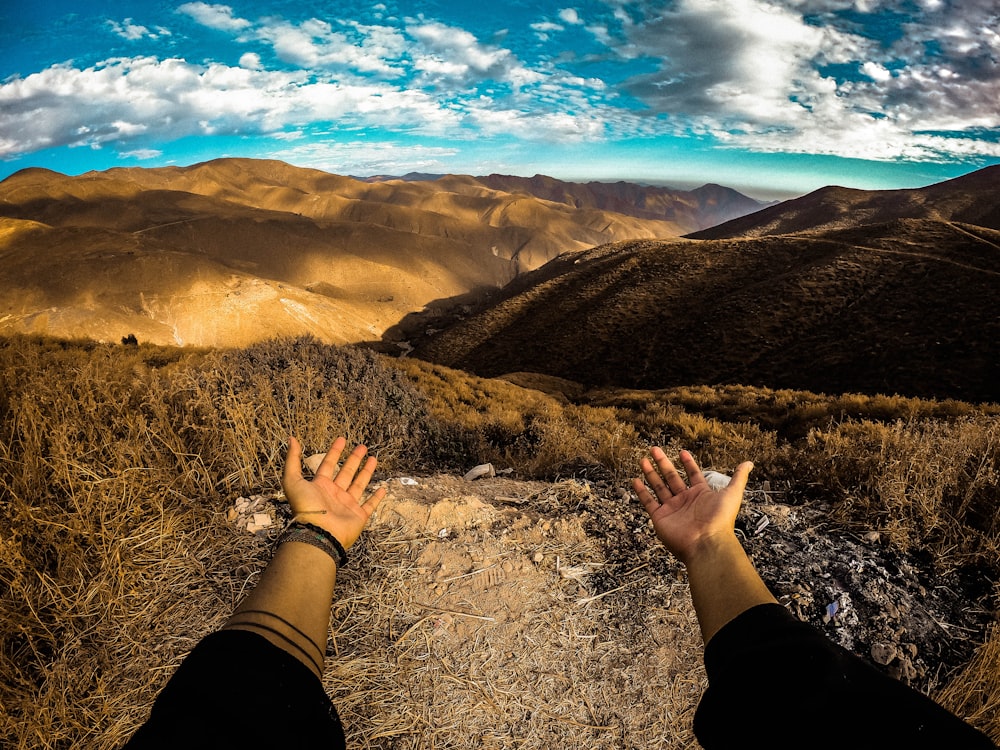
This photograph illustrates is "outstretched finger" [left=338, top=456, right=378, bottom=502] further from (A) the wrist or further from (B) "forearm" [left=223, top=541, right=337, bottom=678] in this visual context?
(A) the wrist

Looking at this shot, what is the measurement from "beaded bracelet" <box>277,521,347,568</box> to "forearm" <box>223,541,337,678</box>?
0.02 metres

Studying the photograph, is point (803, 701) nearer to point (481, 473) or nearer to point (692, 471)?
point (692, 471)

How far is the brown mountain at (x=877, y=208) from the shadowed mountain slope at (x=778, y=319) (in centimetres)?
5357

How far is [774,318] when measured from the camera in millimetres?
30453

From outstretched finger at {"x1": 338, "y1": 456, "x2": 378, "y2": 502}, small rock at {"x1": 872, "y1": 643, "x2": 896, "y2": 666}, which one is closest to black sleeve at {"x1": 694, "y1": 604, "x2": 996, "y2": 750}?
small rock at {"x1": 872, "y1": 643, "x2": 896, "y2": 666}

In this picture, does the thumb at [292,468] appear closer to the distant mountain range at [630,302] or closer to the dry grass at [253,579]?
the dry grass at [253,579]

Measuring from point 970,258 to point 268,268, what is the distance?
3763 inches

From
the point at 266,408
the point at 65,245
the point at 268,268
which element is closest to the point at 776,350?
the point at 266,408

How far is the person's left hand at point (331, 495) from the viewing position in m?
2.09

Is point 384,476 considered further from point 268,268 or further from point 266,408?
point 268,268

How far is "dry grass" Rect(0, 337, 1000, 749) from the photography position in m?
2.11

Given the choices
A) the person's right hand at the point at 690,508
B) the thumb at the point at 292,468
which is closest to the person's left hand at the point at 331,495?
the thumb at the point at 292,468

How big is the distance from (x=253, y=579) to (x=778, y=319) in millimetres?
34281

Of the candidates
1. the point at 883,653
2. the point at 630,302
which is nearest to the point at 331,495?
the point at 883,653
